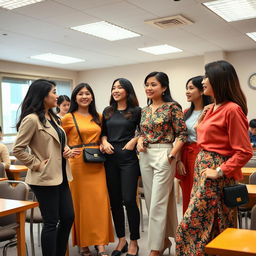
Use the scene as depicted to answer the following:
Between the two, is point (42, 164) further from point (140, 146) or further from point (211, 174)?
point (211, 174)

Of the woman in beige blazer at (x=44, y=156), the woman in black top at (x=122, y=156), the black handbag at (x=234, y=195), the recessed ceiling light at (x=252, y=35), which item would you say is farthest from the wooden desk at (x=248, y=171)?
the recessed ceiling light at (x=252, y=35)

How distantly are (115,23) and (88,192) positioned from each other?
3.42 metres

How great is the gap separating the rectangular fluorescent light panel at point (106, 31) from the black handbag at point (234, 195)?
171 inches

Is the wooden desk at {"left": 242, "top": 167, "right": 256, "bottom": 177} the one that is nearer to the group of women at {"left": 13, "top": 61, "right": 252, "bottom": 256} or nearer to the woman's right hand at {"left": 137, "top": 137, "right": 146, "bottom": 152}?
the group of women at {"left": 13, "top": 61, "right": 252, "bottom": 256}

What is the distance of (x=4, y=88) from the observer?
354 inches

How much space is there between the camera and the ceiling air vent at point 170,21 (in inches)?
213

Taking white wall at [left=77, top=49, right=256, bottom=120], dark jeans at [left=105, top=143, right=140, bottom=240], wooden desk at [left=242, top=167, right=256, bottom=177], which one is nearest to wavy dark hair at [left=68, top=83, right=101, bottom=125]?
dark jeans at [left=105, top=143, right=140, bottom=240]

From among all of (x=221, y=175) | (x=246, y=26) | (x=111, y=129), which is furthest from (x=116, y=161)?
(x=246, y=26)

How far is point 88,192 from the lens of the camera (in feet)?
10.3

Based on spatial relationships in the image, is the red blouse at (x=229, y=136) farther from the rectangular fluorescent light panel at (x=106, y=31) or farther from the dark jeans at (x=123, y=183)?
the rectangular fluorescent light panel at (x=106, y=31)

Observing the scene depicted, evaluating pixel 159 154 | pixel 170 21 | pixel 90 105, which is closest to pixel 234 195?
pixel 159 154

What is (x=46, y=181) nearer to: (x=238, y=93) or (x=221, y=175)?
(x=221, y=175)

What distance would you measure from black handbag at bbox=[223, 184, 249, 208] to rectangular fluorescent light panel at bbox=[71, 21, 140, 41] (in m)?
4.34

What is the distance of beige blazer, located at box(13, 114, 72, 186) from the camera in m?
2.52
